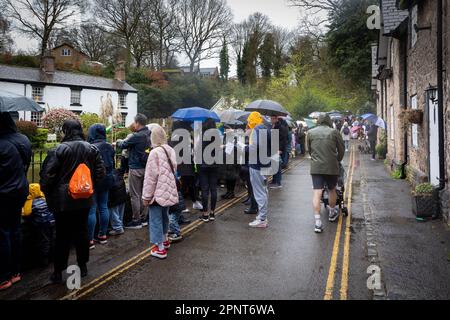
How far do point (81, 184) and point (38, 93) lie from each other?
3823 centimetres

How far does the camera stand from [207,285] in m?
4.81

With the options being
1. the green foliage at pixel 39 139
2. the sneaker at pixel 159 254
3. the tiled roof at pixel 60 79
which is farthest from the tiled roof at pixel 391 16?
the tiled roof at pixel 60 79

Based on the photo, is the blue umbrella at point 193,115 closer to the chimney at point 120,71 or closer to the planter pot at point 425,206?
the planter pot at point 425,206

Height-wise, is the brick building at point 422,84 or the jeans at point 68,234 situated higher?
the brick building at point 422,84


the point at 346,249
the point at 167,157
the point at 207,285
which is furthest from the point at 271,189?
the point at 207,285

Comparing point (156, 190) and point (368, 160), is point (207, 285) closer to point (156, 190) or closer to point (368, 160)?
point (156, 190)

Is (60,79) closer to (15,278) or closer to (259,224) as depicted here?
(259,224)

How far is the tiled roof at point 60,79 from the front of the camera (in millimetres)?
36956

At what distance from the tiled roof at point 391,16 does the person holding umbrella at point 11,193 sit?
1205 cm

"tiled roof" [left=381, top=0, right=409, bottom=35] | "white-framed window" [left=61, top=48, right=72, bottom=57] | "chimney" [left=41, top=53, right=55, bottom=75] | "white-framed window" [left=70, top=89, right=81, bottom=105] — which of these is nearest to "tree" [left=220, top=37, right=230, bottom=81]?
Result: "white-framed window" [left=61, top=48, right=72, bottom=57]

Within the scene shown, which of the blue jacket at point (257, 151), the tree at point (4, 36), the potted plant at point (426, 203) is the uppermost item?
the tree at point (4, 36)

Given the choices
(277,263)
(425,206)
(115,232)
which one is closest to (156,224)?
(115,232)

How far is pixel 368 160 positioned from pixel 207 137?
14.6m

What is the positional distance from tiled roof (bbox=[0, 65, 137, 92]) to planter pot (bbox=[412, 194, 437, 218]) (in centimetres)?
3648
